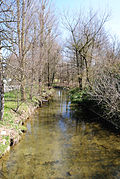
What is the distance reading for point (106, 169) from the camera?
5.10 m

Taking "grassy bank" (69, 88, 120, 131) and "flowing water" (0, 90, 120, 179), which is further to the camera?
"grassy bank" (69, 88, 120, 131)

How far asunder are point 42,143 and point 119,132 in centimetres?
398

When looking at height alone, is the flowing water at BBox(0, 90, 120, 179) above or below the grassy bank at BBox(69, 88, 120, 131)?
below

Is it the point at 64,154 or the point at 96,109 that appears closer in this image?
the point at 64,154

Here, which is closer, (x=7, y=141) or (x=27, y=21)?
(x=7, y=141)

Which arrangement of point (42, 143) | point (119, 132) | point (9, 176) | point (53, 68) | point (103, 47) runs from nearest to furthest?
point (9, 176)
point (42, 143)
point (119, 132)
point (103, 47)
point (53, 68)

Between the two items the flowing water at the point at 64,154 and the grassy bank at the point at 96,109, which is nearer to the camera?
the flowing water at the point at 64,154

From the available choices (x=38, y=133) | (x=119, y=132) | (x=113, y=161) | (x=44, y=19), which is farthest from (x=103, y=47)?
(x=113, y=161)

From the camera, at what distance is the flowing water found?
16.0 ft

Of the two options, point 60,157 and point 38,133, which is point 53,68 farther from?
point 60,157

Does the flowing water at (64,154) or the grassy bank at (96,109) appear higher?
the grassy bank at (96,109)

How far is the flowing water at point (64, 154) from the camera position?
489 centimetres

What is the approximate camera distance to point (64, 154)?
605 centimetres

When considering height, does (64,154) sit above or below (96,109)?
below
